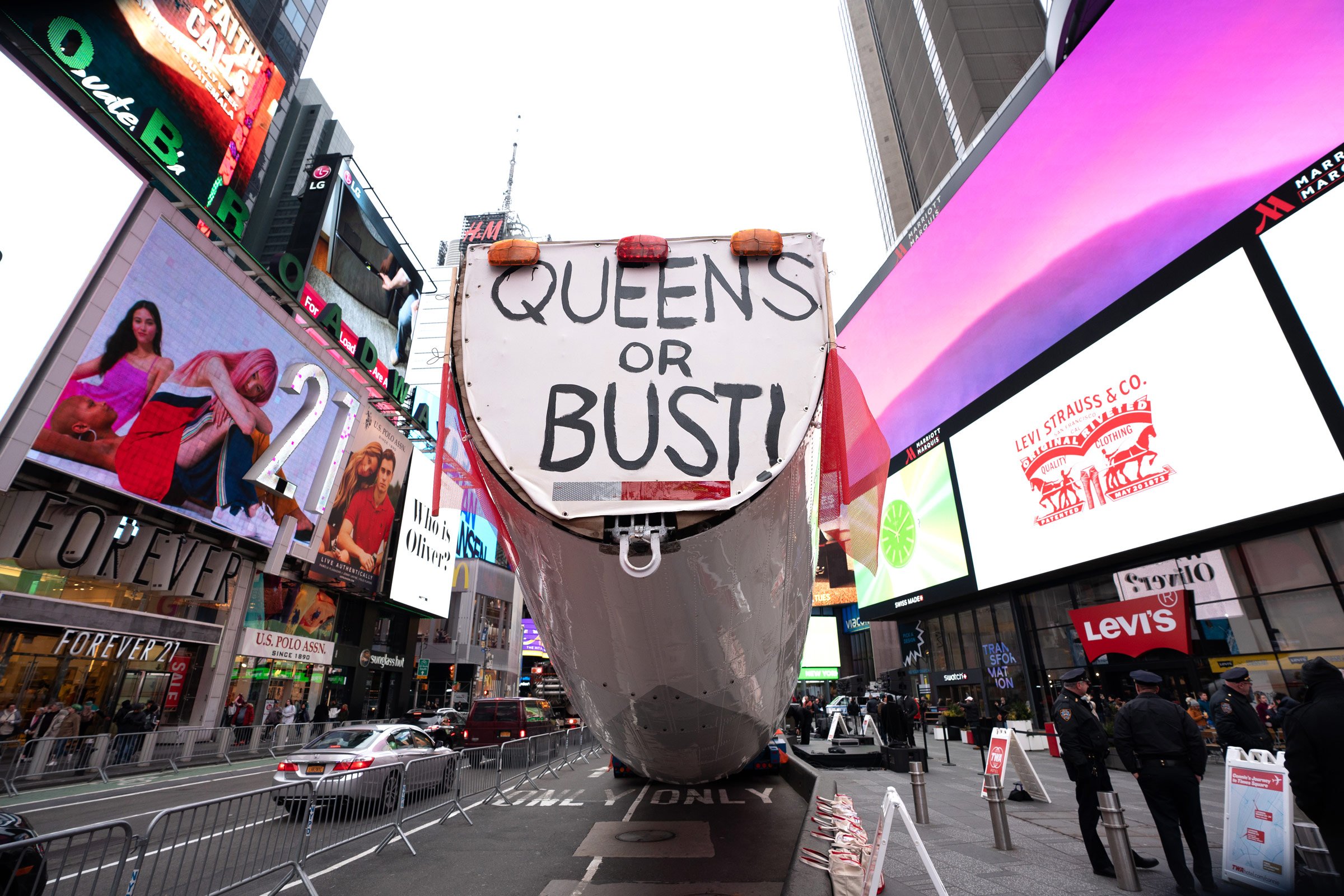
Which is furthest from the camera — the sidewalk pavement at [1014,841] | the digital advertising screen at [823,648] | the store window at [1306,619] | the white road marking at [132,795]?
the digital advertising screen at [823,648]

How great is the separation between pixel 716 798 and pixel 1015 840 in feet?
14.8

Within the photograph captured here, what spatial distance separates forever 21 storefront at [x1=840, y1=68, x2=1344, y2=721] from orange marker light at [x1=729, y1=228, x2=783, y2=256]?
4.50m

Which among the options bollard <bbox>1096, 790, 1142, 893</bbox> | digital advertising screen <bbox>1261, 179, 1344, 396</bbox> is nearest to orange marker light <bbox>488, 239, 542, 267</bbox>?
bollard <bbox>1096, 790, 1142, 893</bbox>

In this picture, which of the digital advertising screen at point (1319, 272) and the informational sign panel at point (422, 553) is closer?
the digital advertising screen at point (1319, 272)

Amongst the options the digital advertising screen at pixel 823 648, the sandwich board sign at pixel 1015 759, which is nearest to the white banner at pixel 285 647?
the digital advertising screen at pixel 823 648

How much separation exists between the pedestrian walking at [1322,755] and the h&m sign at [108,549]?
2210 cm

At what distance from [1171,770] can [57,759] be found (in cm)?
1764

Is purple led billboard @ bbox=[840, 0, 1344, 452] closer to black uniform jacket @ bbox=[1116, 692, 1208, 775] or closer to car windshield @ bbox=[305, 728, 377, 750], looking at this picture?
black uniform jacket @ bbox=[1116, 692, 1208, 775]

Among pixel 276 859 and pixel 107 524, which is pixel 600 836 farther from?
pixel 107 524

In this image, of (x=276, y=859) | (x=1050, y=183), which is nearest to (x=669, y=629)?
(x=276, y=859)

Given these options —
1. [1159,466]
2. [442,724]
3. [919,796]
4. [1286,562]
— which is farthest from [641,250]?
[442,724]

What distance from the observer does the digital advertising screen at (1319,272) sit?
36.4ft

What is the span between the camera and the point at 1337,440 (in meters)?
11.1

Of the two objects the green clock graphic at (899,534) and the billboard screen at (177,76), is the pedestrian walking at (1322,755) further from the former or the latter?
the green clock graphic at (899,534)
